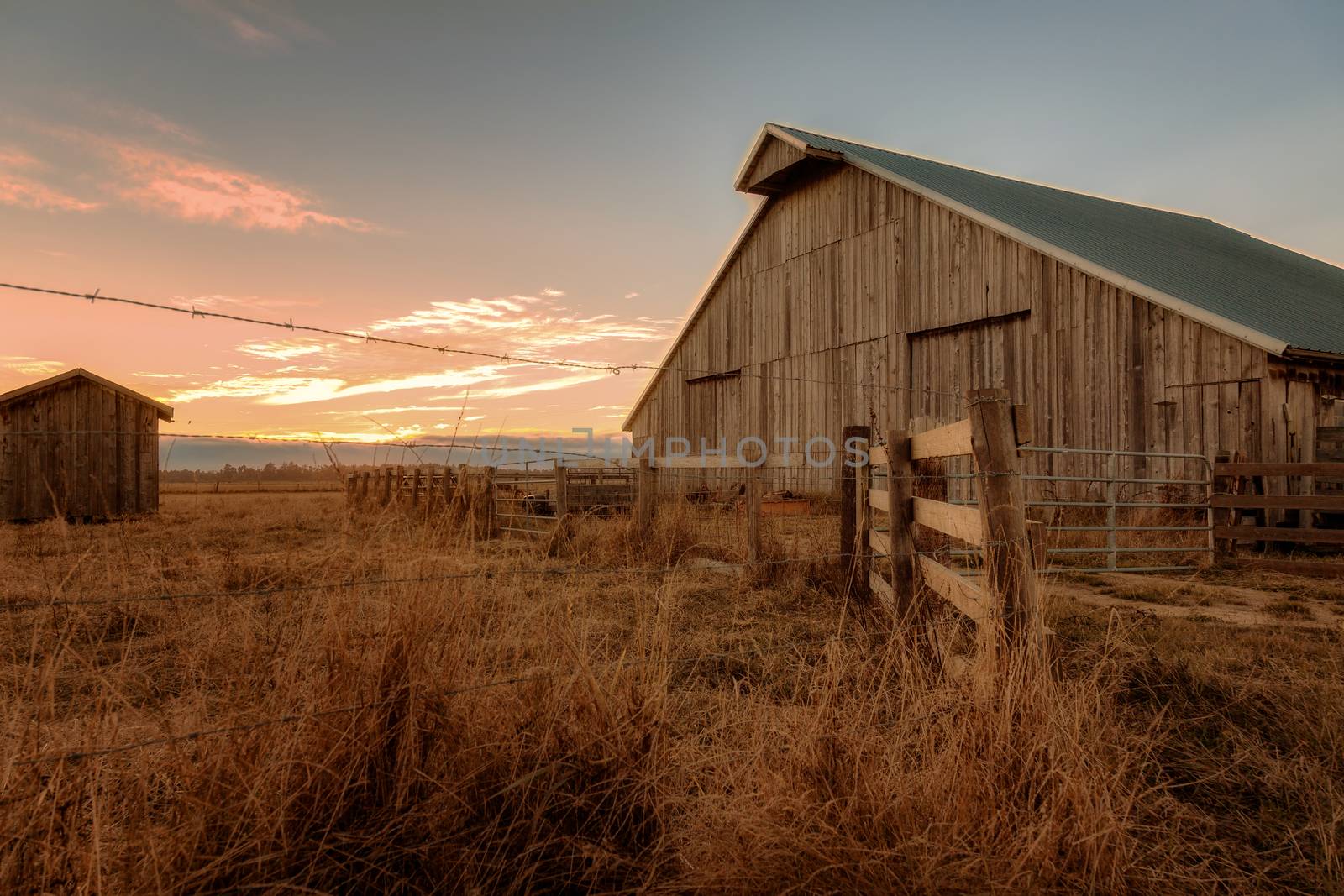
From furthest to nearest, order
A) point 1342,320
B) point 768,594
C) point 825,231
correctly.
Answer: point 825,231, point 1342,320, point 768,594

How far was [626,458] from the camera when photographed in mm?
10953

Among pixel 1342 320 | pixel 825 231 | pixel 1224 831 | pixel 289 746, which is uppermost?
pixel 825 231

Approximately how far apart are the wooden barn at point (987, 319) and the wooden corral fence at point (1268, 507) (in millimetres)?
1178

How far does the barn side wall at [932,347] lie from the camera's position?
434 inches

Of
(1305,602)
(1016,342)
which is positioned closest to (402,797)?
(1305,602)

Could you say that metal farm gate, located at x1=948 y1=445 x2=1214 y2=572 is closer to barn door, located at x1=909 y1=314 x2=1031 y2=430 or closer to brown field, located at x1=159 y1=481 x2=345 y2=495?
barn door, located at x1=909 y1=314 x2=1031 y2=430

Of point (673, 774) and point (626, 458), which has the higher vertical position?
point (626, 458)

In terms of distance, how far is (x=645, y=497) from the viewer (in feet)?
32.2

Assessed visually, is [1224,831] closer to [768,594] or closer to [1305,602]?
[768,594]

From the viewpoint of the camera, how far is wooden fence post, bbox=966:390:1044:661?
3232 millimetres

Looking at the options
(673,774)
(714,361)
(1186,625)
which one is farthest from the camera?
(714,361)

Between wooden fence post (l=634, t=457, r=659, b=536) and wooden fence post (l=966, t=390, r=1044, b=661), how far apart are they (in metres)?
6.25

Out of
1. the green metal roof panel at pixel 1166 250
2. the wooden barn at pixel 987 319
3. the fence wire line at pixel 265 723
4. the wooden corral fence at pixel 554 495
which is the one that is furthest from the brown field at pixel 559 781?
the green metal roof panel at pixel 1166 250

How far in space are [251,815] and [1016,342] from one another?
→ 1348 centimetres
